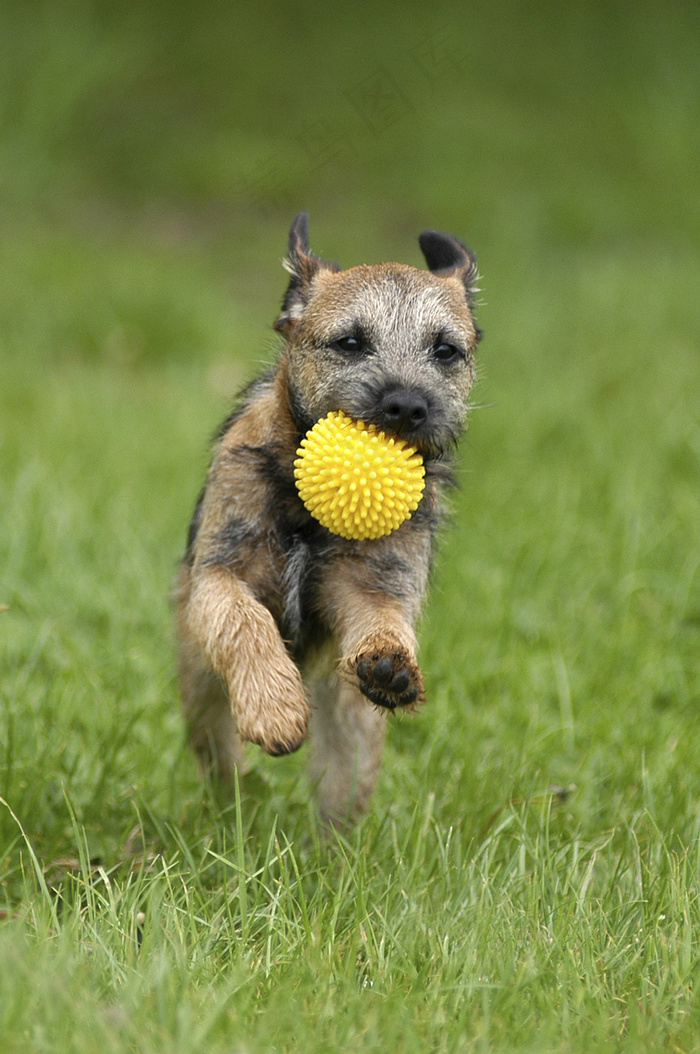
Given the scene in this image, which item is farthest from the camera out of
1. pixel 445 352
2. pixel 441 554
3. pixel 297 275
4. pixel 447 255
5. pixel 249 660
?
pixel 441 554

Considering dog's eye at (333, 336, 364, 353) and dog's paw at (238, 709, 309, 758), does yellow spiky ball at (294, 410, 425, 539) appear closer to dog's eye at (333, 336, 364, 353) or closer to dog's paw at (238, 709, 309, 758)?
dog's eye at (333, 336, 364, 353)

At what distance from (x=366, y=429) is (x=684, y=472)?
4135 millimetres

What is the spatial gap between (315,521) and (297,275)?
775mm

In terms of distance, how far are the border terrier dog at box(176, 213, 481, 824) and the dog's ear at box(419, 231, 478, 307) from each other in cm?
13

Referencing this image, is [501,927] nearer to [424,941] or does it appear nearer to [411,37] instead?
[424,941]

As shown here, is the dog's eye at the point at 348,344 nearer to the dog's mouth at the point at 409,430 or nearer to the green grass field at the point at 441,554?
the dog's mouth at the point at 409,430

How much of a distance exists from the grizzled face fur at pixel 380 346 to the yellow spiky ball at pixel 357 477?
0.25ft

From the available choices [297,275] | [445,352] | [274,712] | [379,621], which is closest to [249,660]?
[274,712]

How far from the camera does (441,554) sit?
16.3ft

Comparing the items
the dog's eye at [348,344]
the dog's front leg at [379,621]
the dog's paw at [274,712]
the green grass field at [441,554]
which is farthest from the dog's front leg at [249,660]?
the dog's eye at [348,344]

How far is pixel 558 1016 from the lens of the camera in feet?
7.94

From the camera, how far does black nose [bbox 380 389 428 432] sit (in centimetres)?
300

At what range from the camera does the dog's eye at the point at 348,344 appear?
10.7ft

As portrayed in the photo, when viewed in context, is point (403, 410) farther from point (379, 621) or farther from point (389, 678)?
point (389, 678)
